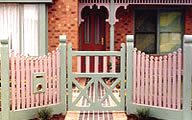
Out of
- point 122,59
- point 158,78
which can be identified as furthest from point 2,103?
point 158,78

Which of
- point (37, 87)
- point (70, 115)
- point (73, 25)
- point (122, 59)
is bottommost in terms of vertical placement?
point (70, 115)

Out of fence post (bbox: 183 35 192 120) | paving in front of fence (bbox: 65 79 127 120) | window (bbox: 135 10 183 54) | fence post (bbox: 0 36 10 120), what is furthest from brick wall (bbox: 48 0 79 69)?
fence post (bbox: 183 35 192 120)

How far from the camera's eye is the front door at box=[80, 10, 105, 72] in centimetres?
1289

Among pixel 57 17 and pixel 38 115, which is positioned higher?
pixel 57 17

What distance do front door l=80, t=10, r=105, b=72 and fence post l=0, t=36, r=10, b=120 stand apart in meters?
6.63

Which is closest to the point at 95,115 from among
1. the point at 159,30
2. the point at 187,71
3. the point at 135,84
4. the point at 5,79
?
the point at 135,84

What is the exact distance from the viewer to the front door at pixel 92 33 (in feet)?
42.3

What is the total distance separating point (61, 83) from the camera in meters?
7.16

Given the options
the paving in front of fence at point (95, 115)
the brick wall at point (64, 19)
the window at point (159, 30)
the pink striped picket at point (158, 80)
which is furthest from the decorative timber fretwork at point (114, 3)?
the paving in front of fence at point (95, 115)

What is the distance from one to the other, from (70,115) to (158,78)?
215cm

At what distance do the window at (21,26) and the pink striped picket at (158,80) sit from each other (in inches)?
189

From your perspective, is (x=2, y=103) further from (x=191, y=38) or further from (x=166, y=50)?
(x=166, y=50)

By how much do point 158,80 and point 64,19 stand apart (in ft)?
16.9

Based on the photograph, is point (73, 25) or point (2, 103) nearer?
point (2, 103)
